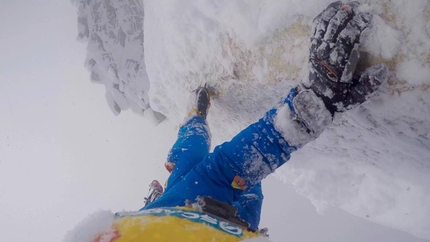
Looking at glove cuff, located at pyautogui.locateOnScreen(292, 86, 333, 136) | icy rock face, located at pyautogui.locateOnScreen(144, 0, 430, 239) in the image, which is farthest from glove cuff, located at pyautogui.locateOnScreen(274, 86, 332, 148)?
icy rock face, located at pyautogui.locateOnScreen(144, 0, 430, 239)

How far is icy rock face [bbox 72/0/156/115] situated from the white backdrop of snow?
1 centimetres

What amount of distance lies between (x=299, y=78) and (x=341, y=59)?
0.37 meters

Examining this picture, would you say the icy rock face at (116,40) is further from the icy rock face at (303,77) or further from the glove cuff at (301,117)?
the glove cuff at (301,117)

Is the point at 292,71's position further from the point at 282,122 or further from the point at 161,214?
the point at 161,214

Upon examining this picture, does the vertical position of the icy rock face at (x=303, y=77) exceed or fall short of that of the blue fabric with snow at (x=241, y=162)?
it exceeds it

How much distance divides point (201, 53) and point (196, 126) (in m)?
0.49

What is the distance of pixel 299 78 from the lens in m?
1.44

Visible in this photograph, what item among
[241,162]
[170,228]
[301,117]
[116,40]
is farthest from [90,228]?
[116,40]

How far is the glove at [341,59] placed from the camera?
1.06 meters

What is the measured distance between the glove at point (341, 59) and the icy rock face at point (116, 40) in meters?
3.06

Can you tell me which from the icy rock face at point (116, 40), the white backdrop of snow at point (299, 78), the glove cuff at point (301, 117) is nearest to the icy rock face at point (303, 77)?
the white backdrop of snow at point (299, 78)

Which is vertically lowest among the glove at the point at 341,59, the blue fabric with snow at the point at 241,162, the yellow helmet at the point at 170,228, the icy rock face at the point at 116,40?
the yellow helmet at the point at 170,228

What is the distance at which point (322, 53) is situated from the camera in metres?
1.10

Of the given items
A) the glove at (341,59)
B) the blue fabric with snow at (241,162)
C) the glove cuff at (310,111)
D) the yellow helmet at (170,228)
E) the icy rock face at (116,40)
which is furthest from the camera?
the icy rock face at (116,40)
